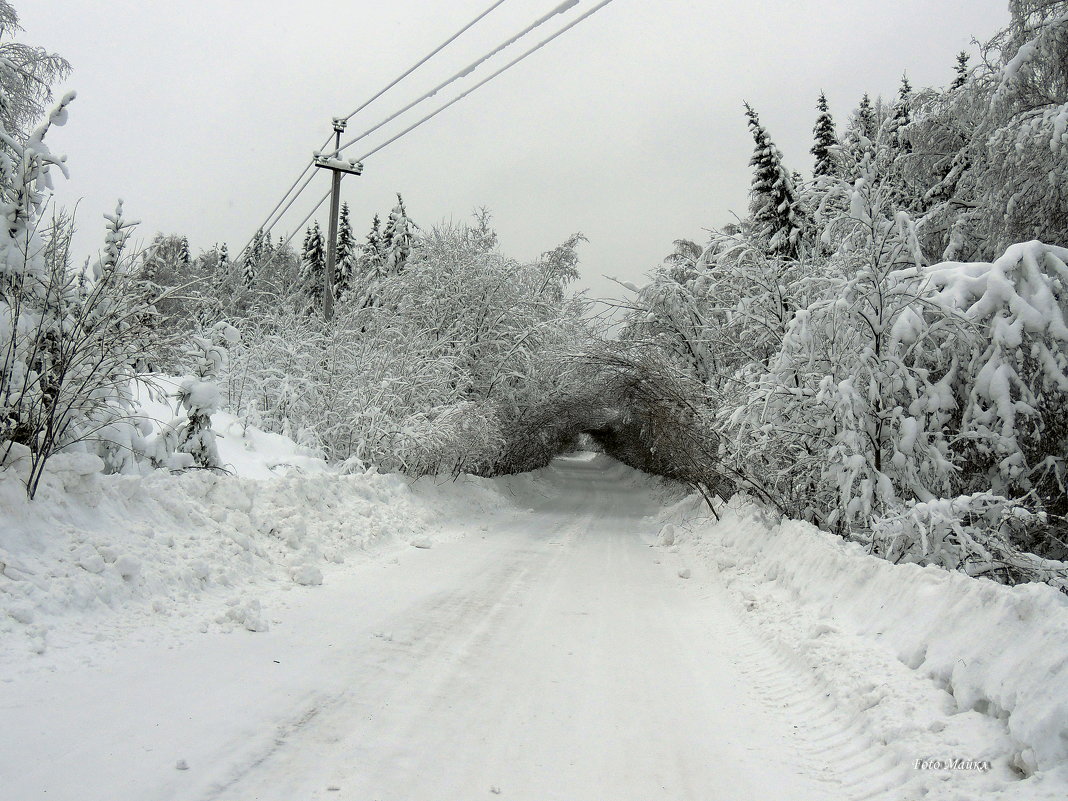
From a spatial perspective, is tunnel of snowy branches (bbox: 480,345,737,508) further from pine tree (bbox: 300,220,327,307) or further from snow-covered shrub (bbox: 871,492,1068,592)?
pine tree (bbox: 300,220,327,307)

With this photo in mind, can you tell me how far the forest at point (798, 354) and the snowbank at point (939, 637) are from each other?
2.46 feet

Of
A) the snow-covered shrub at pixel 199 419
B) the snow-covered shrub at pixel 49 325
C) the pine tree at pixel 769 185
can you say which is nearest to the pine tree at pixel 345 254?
the pine tree at pixel 769 185

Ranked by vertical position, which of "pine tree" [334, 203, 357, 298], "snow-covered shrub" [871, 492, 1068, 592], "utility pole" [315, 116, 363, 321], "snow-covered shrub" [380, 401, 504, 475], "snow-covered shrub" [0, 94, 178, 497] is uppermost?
A: "pine tree" [334, 203, 357, 298]

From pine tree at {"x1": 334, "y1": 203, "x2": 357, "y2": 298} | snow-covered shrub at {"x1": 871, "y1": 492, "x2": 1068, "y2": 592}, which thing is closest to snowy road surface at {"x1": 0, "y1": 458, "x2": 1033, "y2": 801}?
snow-covered shrub at {"x1": 871, "y1": 492, "x2": 1068, "y2": 592}

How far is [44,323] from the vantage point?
554cm

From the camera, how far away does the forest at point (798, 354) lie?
18.6 feet

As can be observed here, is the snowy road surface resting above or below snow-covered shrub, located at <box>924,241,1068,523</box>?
below

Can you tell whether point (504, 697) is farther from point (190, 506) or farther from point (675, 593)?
point (675, 593)

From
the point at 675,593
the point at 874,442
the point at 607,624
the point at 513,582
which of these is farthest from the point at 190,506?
the point at 874,442

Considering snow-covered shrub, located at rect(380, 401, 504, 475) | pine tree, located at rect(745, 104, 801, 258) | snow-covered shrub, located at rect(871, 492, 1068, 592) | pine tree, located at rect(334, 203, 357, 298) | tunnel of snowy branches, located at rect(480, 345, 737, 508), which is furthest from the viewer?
pine tree, located at rect(334, 203, 357, 298)

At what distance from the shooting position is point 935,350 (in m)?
7.25

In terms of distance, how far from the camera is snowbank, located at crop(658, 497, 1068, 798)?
3.09 metres

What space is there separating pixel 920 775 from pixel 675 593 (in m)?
5.43

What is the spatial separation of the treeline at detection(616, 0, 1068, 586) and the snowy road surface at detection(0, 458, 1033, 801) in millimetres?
2365
